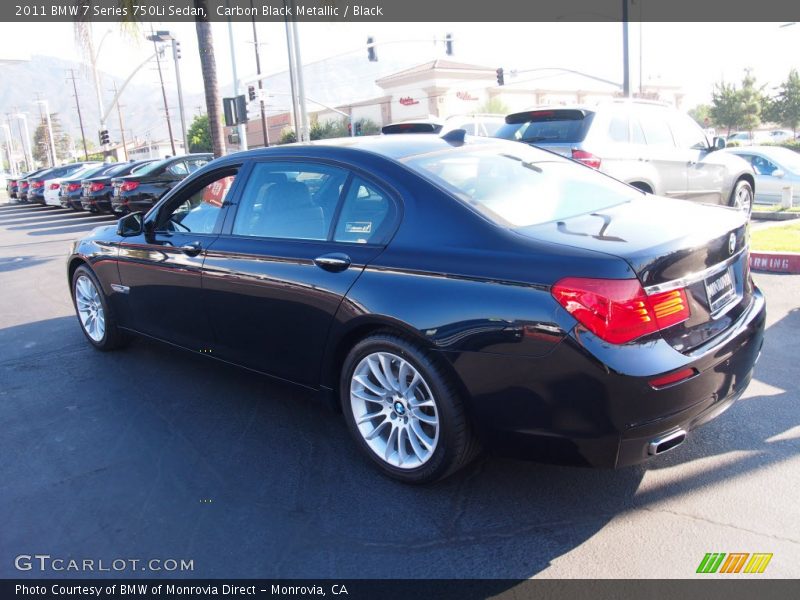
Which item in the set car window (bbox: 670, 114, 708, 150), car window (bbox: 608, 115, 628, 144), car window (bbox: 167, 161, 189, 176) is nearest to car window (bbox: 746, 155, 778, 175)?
car window (bbox: 670, 114, 708, 150)

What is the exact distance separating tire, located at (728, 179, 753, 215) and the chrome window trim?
6366mm

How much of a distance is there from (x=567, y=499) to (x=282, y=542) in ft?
4.35

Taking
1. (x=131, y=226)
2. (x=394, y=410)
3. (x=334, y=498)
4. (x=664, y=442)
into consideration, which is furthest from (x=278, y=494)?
(x=131, y=226)

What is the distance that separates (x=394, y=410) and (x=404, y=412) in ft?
0.22

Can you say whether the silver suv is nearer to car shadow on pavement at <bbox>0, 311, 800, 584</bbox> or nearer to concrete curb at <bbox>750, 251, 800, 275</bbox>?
concrete curb at <bbox>750, 251, 800, 275</bbox>

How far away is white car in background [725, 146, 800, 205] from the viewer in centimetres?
1331

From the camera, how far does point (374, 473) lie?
3.54 meters

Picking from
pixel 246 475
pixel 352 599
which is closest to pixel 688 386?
pixel 352 599

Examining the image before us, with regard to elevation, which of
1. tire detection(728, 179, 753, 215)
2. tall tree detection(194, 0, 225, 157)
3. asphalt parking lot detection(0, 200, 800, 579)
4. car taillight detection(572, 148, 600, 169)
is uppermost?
tall tree detection(194, 0, 225, 157)

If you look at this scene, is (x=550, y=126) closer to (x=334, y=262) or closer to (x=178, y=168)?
(x=334, y=262)

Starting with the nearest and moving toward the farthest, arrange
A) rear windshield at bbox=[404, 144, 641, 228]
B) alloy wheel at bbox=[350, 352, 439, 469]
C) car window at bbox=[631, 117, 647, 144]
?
alloy wheel at bbox=[350, 352, 439, 469] → rear windshield at bbox=[404, 144, 641, 228] → car window at bbox=[631, 117, 647, 144]

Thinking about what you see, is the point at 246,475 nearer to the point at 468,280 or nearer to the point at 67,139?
the point at 468,280

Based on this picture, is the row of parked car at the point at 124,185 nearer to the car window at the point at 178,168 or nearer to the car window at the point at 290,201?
the car window at the point at 178,168

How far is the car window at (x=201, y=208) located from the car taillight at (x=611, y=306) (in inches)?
98.8
